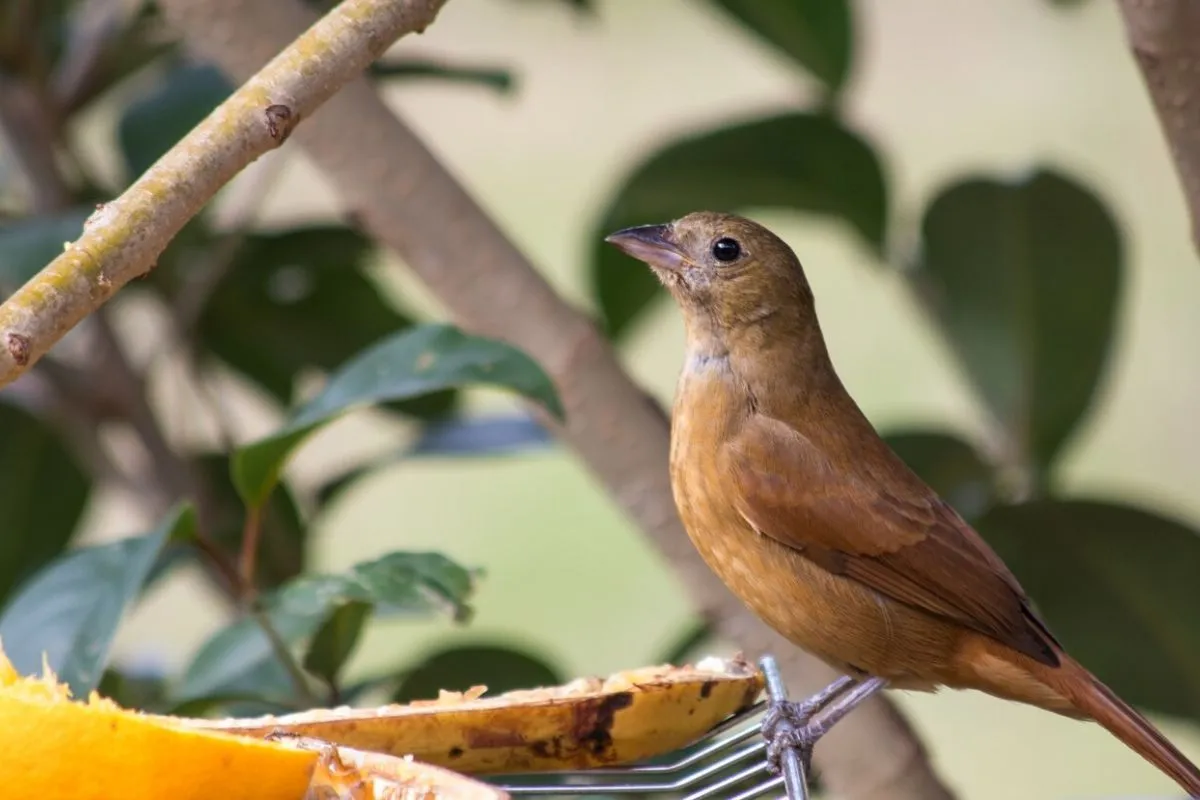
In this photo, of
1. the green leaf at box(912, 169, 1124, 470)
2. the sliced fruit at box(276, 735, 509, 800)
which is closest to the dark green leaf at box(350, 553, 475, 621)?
the sliced fruit at box(276, 735, 509, 800)

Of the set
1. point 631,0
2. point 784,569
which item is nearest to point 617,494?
point 784,569

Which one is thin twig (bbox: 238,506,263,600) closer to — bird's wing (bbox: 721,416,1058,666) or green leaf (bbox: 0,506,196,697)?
green leaf (bbox: 0,506,196,697)

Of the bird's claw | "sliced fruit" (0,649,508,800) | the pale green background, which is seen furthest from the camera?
the pale green background

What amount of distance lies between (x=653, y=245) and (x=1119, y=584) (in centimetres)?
88

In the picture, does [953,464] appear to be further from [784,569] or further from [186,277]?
[186,277]

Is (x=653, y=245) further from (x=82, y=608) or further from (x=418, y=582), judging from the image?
(x=82, y=608)

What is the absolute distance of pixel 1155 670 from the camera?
249cm

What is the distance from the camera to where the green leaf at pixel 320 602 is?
1.80 metres

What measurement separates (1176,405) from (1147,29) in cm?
511

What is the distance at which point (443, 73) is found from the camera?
101 inches

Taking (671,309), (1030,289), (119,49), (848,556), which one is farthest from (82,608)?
(671,309)

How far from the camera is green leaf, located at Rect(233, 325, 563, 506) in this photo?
73.0 inches

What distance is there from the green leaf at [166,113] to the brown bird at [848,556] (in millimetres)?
941

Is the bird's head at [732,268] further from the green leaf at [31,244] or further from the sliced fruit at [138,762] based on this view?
the sliced fruit at [138,762]
